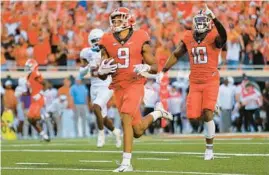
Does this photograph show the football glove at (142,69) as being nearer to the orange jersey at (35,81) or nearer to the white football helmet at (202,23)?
the white football helmet at (202,23)

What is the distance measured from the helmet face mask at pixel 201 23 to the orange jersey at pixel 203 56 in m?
0.14

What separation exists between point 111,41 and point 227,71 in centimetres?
1277

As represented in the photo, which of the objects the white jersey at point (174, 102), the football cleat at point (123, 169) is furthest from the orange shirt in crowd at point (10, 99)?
the football cleat at point (123, 169)

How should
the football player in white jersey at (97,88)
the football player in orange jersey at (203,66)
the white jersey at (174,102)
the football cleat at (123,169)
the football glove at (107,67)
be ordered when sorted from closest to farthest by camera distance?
the football cleat at (123,169) → the football glove at (107,67) → the football player in orange jersey at (203,66) → the football player in white jersey at (97,88) → the white jersey at (174,102)

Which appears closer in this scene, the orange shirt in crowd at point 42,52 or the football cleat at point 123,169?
the football cleat at point 123,169

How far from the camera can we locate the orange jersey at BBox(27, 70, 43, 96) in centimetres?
1939

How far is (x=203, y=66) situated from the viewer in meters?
13.6

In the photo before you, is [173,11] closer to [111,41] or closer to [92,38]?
[92,38]

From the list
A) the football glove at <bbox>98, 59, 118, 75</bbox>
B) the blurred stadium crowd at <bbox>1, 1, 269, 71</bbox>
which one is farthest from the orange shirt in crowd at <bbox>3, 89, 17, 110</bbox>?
the football glove at <bbox>98, 59, 118, 75</bbox>

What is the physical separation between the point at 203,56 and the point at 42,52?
12.7 meters

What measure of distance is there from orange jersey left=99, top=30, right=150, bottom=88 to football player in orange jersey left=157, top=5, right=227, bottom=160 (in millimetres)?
1586

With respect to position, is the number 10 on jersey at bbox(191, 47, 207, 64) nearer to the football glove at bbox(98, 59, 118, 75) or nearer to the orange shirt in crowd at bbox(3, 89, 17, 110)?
the football glove at bbox(98, 59, 118, 75)

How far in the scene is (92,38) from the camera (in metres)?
16.4

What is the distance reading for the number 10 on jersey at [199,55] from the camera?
44.4 feet
